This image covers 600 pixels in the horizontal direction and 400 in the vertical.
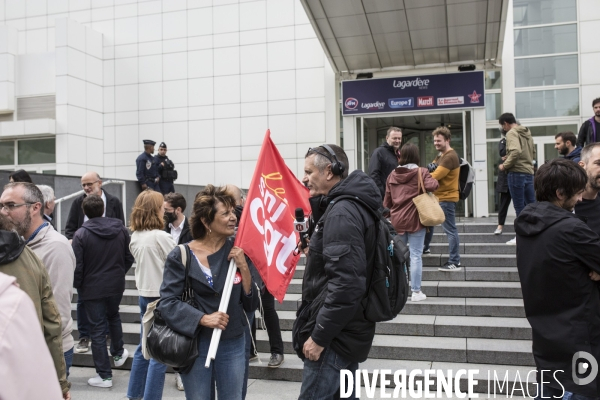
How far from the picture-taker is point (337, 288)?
2.68 metres

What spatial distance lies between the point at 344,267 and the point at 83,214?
5271mm

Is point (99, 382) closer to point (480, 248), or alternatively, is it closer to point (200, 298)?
point (200, 298)

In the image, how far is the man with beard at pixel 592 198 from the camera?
139 inches

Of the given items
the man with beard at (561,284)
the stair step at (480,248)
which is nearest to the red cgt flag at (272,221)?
the man with beard at (561,284)

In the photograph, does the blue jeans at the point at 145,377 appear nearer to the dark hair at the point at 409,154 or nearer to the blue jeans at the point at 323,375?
the blue jeans at the point at 323,375

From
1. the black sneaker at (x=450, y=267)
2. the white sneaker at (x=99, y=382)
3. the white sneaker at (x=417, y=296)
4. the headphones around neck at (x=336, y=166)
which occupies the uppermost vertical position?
the headphones around neck at (x=336, y=166)

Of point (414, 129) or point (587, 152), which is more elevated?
point (414, 129)

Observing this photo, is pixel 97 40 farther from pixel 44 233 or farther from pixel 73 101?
pixel 44 233

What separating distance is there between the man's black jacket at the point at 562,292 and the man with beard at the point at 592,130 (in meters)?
5.26

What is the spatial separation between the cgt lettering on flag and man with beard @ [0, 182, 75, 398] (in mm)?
1368

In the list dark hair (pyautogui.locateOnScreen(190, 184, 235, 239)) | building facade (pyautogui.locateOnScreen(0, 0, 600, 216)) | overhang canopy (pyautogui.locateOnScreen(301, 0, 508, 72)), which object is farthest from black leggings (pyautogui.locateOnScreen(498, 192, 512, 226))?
dark hair (pyautogui.locateOnScreen(190, 184, 235, 239))

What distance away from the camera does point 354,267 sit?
2707mm

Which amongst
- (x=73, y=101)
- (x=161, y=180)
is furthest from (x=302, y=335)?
(x=73, y=101)

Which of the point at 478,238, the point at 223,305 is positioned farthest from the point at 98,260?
the point at 478,238
